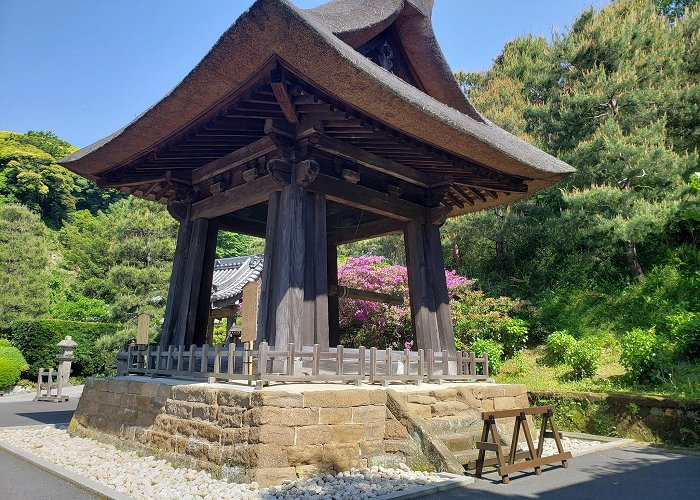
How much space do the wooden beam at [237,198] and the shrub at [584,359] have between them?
7.87m

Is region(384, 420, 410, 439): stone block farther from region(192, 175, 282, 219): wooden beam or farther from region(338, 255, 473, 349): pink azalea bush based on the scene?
region(338, 255, 473, 349): pink azalea bush

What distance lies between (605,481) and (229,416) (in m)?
3.89

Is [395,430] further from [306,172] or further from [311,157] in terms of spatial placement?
[311,157]

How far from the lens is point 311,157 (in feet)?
20.5

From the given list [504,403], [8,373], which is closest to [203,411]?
[504,403]

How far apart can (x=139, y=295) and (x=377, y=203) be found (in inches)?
572

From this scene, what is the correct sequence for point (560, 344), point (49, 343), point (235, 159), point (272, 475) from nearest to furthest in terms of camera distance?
point (272, 475) → point (235, 159) → point (560, 344) → point (49, 343)

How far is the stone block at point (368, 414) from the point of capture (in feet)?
16.4

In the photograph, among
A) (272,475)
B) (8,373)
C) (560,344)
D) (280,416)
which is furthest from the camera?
(8,373)

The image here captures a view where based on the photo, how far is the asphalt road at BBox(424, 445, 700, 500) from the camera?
4398mm

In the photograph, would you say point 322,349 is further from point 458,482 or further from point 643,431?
point 643,431

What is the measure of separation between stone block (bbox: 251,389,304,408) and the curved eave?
10.2 ft

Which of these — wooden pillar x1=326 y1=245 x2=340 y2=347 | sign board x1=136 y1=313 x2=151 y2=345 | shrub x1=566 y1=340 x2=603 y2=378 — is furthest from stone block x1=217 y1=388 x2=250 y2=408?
shrub x1=566 y1=340 x2=603 y2=378

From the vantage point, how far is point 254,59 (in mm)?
4934
